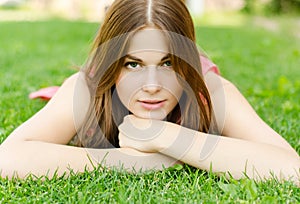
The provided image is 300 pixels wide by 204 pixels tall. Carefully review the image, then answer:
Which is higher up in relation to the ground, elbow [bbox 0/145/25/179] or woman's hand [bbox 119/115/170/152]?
woman's hand [bbox 119/115/170/152]

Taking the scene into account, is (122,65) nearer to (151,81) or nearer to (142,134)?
(151,81)

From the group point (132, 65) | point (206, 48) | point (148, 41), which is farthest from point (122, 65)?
point (206, 48)

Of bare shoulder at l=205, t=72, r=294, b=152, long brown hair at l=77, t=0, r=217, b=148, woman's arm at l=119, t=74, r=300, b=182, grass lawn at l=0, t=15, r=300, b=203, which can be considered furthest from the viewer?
bare shoulder at l=205, t=72, r=294, b=152

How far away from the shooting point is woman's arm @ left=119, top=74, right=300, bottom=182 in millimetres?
1782

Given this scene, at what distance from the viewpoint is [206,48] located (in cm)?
605

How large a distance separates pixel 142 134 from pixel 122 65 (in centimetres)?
28

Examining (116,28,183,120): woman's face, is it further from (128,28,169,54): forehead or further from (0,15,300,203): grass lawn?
(0,15,300,203): grass lawn

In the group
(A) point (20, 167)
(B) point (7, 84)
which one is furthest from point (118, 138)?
(B) point (7, 84)

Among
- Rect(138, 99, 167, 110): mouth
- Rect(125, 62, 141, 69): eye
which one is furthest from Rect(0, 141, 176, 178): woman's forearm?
Rect(125, 62, 141, 69): eye

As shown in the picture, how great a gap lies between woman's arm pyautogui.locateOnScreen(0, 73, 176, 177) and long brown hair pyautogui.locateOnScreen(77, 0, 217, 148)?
0.33ft

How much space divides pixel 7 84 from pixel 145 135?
205cm

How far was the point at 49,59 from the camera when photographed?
5125 millimetres

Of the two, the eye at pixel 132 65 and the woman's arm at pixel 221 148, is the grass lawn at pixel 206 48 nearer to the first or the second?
the woman's arm at pixel 221 148

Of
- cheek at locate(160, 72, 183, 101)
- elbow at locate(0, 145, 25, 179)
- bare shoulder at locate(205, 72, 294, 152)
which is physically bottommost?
elbow at locate(0, 145, 25, 179)
